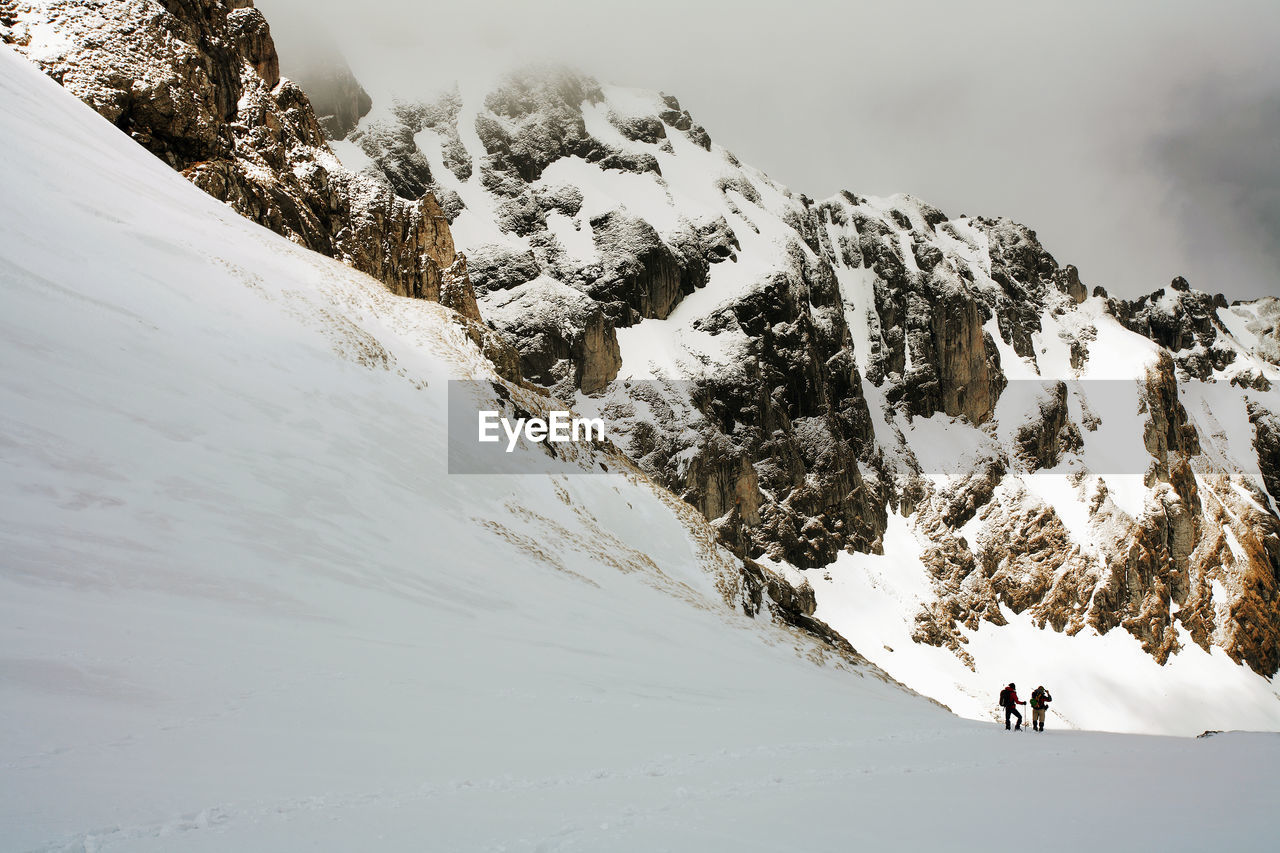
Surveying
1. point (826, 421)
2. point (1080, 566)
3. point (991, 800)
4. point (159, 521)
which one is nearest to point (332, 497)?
point (159, 521)

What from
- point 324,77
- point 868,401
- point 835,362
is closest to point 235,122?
point 324,77

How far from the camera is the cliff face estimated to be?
105 m

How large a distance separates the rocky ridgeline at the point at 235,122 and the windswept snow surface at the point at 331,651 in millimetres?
10410

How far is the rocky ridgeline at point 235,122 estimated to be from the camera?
1489 inches

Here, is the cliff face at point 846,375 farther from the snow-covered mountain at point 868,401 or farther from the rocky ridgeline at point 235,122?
the rocky ridgeline at point 235,122

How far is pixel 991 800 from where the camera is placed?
25.7 ft

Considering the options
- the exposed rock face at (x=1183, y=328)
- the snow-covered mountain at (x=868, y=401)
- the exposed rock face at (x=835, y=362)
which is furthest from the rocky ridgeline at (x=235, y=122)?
the exposed rock face at (x=1183, y=328)

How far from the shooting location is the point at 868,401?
144 metres

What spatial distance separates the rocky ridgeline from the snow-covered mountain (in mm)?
4165

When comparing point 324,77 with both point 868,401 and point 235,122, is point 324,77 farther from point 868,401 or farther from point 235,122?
point 868,401

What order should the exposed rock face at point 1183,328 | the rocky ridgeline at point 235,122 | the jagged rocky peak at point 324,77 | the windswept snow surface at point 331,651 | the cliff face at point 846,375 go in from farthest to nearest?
the exposed rock face at point 1183,328 < the jagged rocky peak at point 324,77 < the cliff face at point 846,375 < the rocky ridgeline at point 235,122 < the windswept snow surface at point 331,651

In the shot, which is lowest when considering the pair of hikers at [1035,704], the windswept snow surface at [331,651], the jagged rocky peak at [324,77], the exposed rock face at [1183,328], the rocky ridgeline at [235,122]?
the pair of hikers at [1035,704]

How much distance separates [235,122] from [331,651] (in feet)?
154

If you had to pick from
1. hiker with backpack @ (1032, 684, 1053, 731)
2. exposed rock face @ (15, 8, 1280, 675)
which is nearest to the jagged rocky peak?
exposed rock face @ (15, 8, 1280, 675)
